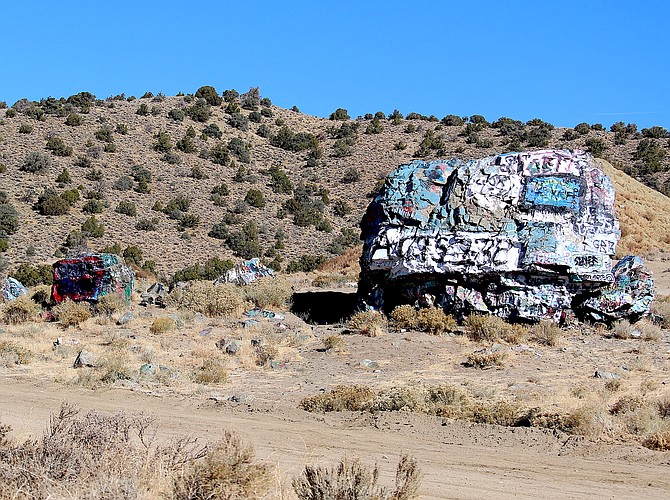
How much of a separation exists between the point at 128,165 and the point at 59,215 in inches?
397

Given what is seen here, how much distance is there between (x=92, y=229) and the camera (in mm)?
42500

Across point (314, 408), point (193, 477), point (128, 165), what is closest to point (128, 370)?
point (314, 408)

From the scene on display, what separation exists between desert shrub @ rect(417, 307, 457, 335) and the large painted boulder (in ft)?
1.88

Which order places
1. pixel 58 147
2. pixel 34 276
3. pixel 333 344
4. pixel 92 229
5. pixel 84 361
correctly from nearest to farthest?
pixel 84 361 → pixel 333 344 → pixel 34 276 → pixel 92 229 → pixel 58 147

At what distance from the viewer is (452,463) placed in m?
8.87

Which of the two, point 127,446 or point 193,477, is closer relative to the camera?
point 193,477

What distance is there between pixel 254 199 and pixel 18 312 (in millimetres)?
28568

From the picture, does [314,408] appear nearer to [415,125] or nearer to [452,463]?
[452,463]

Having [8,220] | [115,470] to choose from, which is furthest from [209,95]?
[115,470]

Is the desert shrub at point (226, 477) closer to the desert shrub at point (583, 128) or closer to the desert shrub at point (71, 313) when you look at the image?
the desert shrub at point (71, 313)

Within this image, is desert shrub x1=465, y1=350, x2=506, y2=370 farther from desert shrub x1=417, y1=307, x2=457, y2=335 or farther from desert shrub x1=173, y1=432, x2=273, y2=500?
desert shrub x1=173, y1=432, x2=273, y2=500

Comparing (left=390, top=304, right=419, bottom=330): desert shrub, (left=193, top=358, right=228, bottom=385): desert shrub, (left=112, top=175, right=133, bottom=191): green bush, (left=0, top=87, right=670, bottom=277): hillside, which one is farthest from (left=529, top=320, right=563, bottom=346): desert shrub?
(left=112, top=175, right=133, bottom=191): green bush

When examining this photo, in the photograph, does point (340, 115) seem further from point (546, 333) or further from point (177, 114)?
point (546, 333)

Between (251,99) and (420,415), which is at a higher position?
(251,99)
